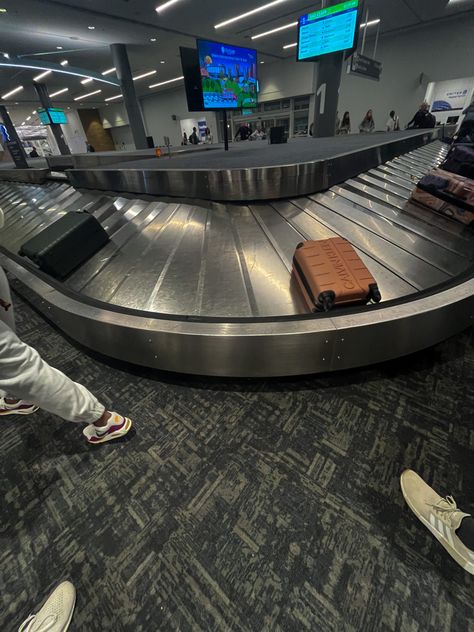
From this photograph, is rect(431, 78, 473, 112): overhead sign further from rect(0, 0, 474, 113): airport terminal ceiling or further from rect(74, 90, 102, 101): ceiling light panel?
rect(74, 90, 102, 101): ceiling light panel

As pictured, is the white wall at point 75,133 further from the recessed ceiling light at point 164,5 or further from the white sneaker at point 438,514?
the white sneaker at point 438,514

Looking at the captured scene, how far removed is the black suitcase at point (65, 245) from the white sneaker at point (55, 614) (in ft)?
6.37

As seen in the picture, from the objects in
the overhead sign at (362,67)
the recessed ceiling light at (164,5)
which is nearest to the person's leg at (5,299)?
the overhead sign at (362,67)

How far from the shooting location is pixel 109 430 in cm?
140

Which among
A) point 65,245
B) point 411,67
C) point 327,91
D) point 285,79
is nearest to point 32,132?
point 285,79

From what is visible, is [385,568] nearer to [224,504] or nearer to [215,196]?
[224,504]

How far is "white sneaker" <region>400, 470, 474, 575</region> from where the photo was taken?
0.96 metres

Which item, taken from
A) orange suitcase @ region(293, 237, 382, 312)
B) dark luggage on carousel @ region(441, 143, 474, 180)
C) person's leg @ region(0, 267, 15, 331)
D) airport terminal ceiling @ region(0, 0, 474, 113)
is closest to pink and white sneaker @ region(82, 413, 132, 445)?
person's leg @ region(0, 267, 15, 331)

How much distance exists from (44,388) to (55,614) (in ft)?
2.41

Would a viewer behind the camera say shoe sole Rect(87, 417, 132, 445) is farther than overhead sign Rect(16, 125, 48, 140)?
No

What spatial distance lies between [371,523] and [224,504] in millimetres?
586

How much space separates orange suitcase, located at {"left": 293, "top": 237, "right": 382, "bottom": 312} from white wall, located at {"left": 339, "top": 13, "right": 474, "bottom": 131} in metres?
14.1

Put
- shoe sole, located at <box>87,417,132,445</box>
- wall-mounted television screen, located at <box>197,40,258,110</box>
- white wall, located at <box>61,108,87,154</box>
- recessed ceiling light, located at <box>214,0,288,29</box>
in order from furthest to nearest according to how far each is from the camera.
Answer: white wall, located at <box>61,108,87,154</box> < recessed ceiling light, located at <box>214,0,288,29</box> < wall-mounted television screen, located at <box>197,40,258,110</box> < shoe sole, located at <box>87,417,132,445</box>

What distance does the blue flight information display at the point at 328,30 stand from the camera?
532 cm
